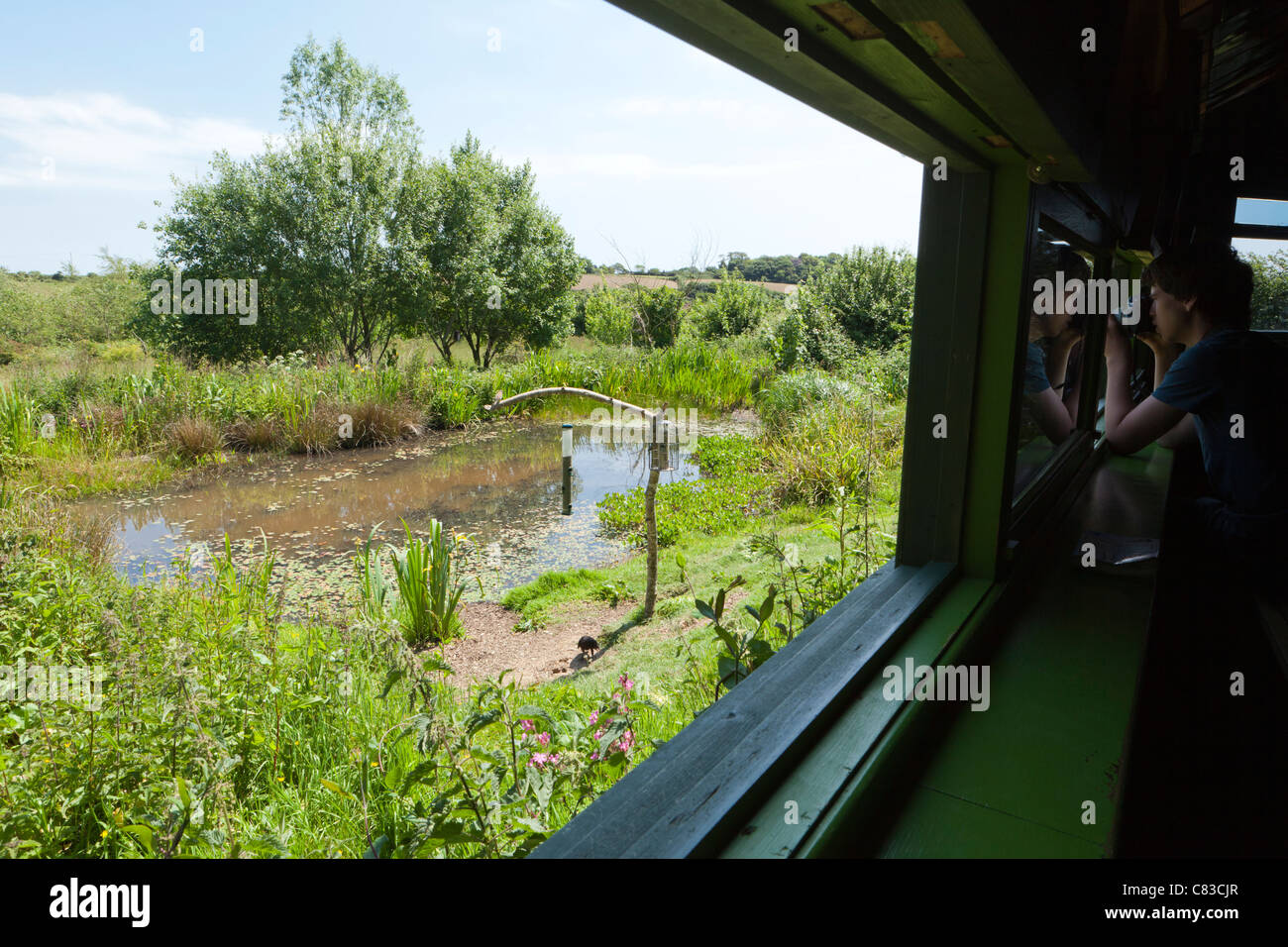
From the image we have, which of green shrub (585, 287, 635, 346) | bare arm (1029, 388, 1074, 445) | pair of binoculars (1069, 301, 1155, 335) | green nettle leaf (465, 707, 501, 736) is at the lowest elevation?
green nettle leaf (465, 707, 501, 736)

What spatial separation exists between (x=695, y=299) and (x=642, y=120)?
14.7ft

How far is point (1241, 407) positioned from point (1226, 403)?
1.5 inches

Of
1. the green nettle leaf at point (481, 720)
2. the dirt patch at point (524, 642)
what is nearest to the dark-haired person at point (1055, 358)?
the green nettle leaf at point (481, 720)

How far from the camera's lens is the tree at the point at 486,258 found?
16.2m

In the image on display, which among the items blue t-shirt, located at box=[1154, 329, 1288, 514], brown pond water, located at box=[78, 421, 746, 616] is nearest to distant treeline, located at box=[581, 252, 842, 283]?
brown pond water, located at box=[78, 421, 746, 616]

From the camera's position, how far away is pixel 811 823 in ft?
2.63

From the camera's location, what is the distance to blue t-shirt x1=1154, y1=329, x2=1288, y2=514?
185 centimetres

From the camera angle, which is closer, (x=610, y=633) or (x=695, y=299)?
(x=610, y=633)

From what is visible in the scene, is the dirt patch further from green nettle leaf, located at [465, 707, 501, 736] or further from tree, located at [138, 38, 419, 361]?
tree, located at [138, 38, 419, 361]

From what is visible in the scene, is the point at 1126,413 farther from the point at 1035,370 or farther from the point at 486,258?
the point at 486,258

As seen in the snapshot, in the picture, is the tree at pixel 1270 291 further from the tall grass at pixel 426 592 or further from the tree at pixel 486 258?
the tree at pixel 486 258

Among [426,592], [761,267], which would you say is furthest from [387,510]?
[761,267]

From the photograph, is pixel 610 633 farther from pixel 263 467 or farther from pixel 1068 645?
pixel 263 467
